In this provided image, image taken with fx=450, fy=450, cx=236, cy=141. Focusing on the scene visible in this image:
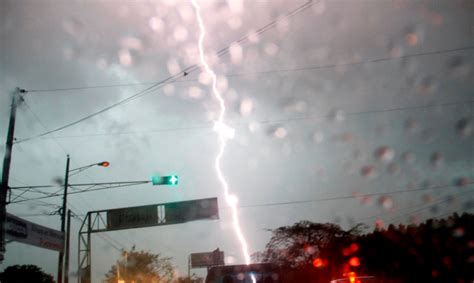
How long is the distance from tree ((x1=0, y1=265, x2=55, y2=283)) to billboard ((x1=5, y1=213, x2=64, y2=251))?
24.2 metres

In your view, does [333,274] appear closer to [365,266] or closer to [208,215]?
[365,266]

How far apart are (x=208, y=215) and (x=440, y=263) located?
13.2m

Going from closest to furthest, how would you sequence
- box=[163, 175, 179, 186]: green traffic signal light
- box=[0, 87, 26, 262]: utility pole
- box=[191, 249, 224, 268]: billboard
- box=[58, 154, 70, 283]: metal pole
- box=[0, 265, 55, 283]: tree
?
box=[0, 87, 26, 262]: utility pole, box=[163, 175, 179, 186]: green traffic signal light, box=[58, 154, 70, 283]: metal pole, box=[0, 265, 55, 283]: tree, box=[191, 249, 224, 268]: billboard

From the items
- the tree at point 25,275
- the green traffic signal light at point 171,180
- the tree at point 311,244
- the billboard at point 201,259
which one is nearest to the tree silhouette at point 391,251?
the tree at point 311,244

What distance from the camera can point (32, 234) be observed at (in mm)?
17453

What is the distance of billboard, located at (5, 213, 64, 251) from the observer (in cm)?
1575

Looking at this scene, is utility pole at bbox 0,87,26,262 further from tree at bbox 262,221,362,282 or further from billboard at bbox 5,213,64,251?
tree at bbox 262,221,362,282

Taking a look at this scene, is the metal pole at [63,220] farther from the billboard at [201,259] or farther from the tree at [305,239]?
the billboard at [201,259]

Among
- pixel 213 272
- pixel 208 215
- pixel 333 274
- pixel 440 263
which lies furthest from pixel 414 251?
pixel 213 272

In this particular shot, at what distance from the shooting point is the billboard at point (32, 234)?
15.8 meters

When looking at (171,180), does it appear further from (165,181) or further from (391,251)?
(391,251)

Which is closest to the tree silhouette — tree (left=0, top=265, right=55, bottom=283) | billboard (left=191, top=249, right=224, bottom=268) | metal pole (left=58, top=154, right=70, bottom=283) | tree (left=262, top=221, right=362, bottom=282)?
tree (left=262, top=221, right=362, bottom=282)

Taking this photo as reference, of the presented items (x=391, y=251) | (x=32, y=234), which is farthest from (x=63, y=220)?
(x=391, y=251)

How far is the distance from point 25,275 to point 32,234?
2826 centimetres
